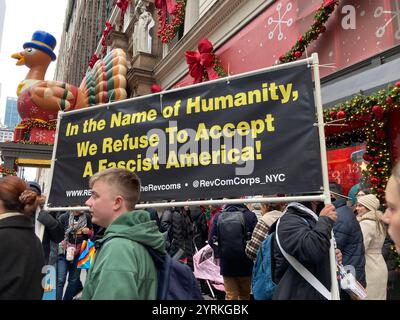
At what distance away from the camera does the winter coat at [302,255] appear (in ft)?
8.51

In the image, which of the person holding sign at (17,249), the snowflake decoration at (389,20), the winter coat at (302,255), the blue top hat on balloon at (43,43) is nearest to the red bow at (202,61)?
the snowflake decoration at (389,20)

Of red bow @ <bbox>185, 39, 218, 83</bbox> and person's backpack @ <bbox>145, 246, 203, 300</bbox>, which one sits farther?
red bow @ <bbox>185, 39, 218, 83</bbox>

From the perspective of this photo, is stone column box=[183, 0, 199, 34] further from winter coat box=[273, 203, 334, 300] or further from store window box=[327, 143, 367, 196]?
winter coat box=[273, 203, 334, 300]

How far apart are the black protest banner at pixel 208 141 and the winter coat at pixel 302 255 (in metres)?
0.29

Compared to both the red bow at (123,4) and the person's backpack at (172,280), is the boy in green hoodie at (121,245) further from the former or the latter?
the red bow at (123,4)

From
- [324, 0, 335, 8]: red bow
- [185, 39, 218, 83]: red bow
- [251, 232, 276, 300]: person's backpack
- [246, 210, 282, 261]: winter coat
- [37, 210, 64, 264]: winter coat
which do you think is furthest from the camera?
[185, 39, 218, 83]: red bow

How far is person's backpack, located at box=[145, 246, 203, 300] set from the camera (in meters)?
1.86

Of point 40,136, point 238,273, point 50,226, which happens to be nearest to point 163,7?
point 40,136

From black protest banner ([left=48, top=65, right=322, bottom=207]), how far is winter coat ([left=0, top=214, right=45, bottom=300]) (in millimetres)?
1300

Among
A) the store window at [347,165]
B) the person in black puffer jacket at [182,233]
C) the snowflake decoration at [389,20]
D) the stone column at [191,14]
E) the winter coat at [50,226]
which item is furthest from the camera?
the stone column at [191,14]

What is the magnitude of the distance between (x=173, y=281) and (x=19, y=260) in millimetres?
1085

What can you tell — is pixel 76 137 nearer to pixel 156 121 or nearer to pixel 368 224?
pixel 156 121

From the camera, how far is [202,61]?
11.6 metres

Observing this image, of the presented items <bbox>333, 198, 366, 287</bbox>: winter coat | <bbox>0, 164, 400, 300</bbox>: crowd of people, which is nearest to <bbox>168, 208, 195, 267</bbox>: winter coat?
<bbox>0, 164, 400, 300</bbox>: crowd of people
